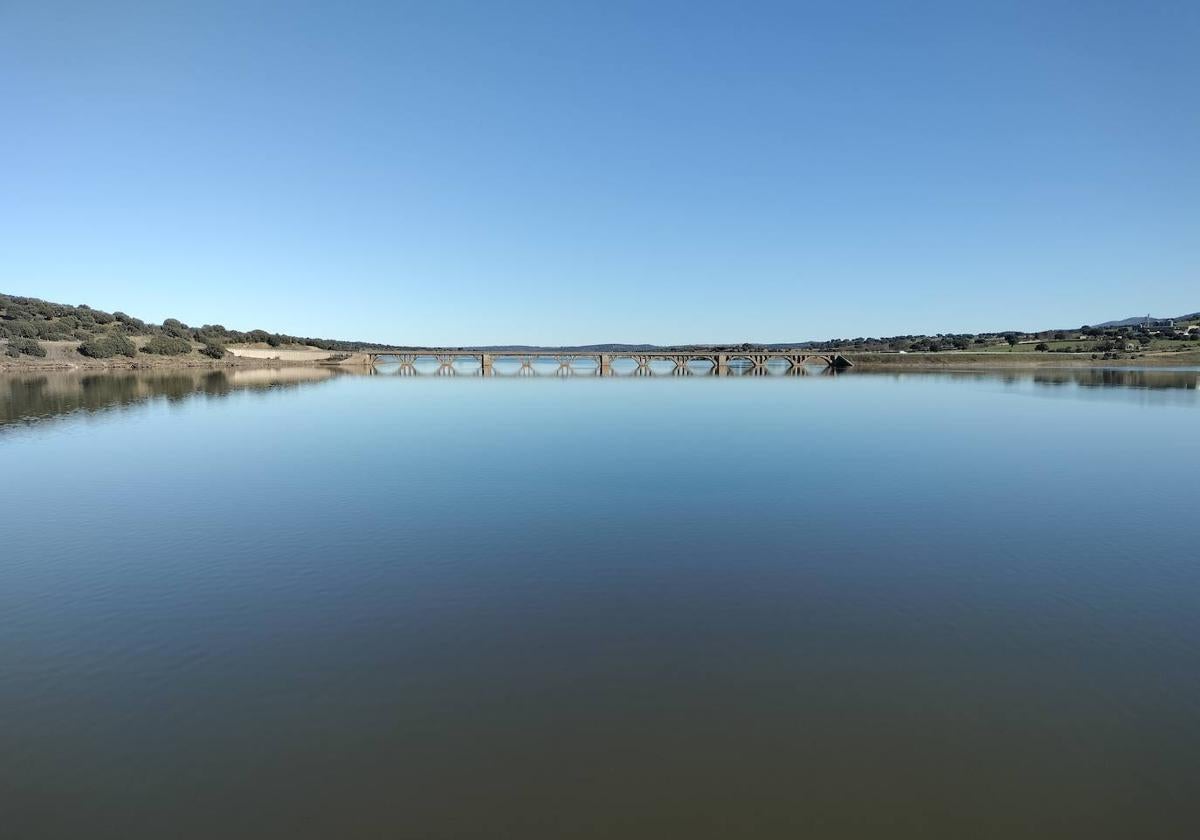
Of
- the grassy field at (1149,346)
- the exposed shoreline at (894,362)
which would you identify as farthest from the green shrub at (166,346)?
the grassy field at (1149,346)

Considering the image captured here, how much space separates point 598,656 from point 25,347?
5021 inches

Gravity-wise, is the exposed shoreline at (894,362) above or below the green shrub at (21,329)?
below

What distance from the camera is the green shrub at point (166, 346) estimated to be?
12369cm

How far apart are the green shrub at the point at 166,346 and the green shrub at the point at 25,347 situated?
20.4 meters

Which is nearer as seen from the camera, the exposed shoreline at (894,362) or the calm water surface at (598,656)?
the calm water surface at (598,656)

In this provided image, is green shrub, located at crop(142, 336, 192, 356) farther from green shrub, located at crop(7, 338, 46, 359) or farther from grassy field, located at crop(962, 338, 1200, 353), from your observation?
A: grassy field, located at crop(962, 338, 1200, 353)

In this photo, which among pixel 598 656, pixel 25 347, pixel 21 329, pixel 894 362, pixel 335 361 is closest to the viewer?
pixel 598 656

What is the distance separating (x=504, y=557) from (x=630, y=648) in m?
5.35

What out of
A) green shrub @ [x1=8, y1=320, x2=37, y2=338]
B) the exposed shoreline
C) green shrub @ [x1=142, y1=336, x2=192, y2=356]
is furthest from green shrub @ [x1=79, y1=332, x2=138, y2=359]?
green shrub @ [x1=8, y1=320, x2=37, y2=338]

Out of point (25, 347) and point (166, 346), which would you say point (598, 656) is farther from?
point (166, 346)

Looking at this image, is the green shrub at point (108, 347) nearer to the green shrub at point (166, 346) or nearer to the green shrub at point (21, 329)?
the green shrub at point (166, 346)

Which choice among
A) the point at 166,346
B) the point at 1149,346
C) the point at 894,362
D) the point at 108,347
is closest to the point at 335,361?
the point at 166,346

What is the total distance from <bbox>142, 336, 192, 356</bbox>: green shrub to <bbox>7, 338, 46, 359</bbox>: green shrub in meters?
20.4

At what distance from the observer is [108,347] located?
4449 inches
